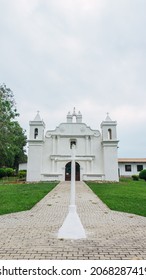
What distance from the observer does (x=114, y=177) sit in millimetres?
22891

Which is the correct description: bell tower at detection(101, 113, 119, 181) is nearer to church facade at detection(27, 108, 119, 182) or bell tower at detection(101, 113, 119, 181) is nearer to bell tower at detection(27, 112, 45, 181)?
church facade at detection(27, 108, 119, 182)

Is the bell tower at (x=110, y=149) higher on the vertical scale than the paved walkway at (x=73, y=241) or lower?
higher

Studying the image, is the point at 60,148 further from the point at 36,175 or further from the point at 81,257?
the point at 81,257

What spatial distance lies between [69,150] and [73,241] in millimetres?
20460

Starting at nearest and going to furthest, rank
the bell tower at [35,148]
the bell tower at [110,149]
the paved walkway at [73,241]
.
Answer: the paved walkway at [73,241] → the bell tower at [35,148] → the bell tower at [110,149]

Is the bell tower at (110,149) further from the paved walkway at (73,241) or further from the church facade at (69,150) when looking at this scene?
the paved walkway at (73,241)

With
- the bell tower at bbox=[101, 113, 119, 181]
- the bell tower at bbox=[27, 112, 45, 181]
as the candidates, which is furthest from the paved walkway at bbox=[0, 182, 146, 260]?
the bell tower at bbox=[101, 113, 119, 181]

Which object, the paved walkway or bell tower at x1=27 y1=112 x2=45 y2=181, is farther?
bell tower at x1=27 y1=112 x2=45 y2=181

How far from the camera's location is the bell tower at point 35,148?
22844 millimetres

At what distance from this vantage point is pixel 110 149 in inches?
931

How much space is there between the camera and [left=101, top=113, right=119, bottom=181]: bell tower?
23.0m

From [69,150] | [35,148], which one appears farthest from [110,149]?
[35,148]

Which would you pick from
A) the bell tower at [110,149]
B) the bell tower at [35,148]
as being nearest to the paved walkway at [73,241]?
Answer: the bell tower at [35,148]

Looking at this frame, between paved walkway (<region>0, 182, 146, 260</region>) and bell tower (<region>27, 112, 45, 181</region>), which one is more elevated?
bell tower (<region>27, 112, 45, 181</region>)
